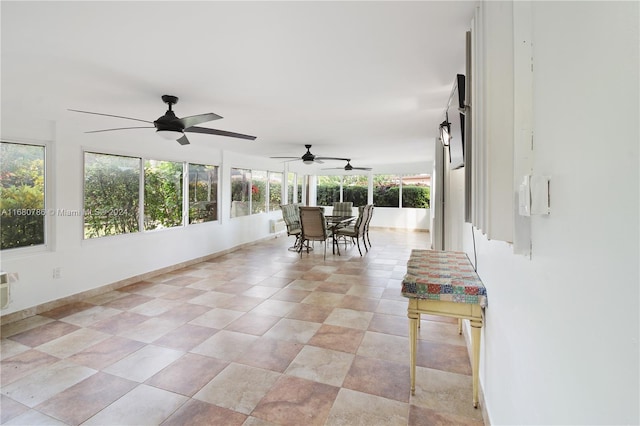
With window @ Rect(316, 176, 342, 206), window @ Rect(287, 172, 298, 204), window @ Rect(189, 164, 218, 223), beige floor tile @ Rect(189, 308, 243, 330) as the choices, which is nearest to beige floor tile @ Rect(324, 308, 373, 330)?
beige floor tile @ Rect(189, 308, 243, 330)

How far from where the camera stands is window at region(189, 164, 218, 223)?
19.8ft

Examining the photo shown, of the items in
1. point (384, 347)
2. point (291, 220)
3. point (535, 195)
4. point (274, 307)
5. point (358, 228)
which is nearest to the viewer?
point (535, 195)

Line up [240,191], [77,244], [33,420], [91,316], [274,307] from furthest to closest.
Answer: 1. [240,191]
2. [77,244]
3. [274,307]
4. [91,316]
5. [33,420]

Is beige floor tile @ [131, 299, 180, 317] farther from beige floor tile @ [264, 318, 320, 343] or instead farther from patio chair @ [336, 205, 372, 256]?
patio chair @ [336, 205, 372, 256]

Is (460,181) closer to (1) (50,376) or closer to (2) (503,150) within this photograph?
(2) (503,150)

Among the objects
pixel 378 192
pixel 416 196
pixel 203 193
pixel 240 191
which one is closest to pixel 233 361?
pixel 203 193

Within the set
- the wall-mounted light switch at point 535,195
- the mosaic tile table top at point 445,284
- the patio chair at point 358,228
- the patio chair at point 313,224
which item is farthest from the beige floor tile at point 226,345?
the patio chair at point 358,228

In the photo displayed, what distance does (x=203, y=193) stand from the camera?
6320 millimetres

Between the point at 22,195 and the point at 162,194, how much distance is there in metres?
1.94

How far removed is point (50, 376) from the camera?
7.81ft

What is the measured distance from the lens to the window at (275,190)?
8930 millimetres

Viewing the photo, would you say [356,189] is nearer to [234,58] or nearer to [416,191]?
[416,191]

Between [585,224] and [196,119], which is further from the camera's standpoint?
[196,119]

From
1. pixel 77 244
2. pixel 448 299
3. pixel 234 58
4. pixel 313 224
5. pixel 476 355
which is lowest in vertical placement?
pixel 476 355
